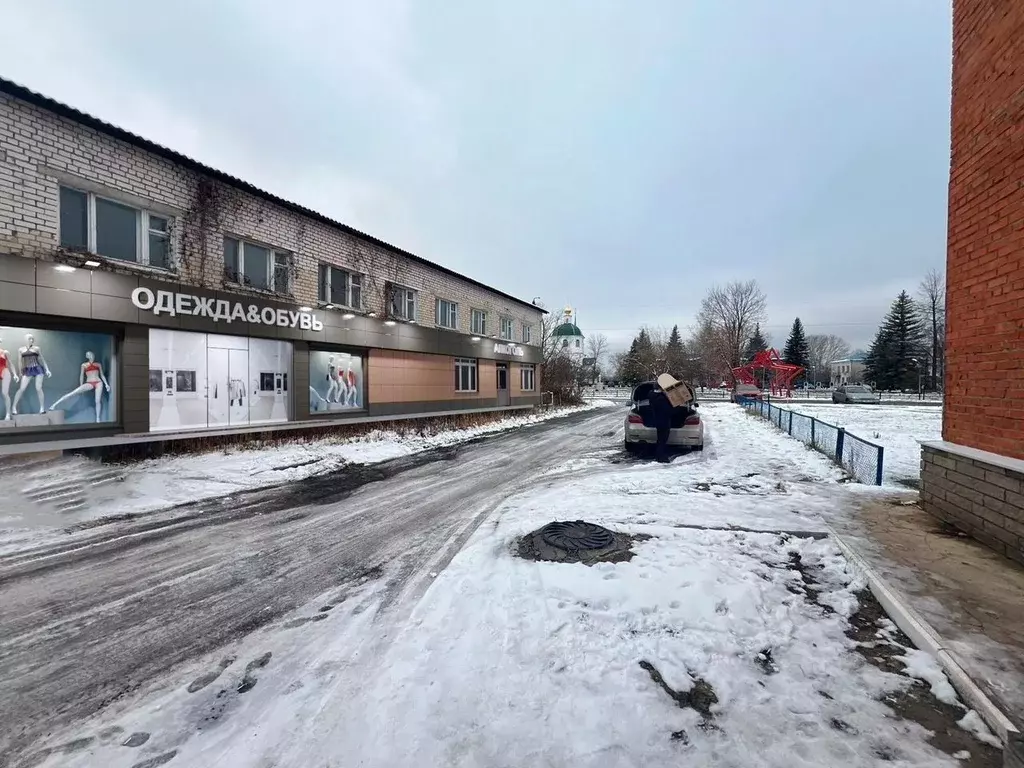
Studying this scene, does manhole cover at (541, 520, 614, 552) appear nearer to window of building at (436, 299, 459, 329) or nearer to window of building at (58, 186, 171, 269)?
window of building at (58, 186, 171, 269)

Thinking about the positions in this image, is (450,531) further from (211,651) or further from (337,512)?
(211,651)

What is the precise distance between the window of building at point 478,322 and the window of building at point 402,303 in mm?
4728

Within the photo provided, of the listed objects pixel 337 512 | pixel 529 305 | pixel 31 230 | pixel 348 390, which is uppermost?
pixel 529 305

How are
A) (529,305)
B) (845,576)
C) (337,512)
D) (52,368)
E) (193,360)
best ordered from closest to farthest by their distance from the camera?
(845,576)
(337,512)
(52,368)
(193,360)
(529,305)

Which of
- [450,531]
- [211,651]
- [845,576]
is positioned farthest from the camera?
[450,531]

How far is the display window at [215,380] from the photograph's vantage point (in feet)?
37.2

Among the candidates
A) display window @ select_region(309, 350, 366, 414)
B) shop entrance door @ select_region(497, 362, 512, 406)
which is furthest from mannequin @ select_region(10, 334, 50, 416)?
shop entrance door @ select_region(497, 362, 512, 406)

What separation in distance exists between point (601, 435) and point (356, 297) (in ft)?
33.5

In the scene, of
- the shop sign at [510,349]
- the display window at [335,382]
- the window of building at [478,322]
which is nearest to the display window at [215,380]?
the display window at [335,382]

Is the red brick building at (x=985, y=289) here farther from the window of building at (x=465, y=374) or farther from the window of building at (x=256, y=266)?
the window of building at (x=465, y=374)

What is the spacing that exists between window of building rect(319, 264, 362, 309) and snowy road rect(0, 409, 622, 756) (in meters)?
9.12

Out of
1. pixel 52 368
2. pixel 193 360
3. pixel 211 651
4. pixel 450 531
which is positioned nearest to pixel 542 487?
pixel 450 531

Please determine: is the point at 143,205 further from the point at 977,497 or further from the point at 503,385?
the point at 503,385

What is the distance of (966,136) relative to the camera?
18.5ft
